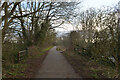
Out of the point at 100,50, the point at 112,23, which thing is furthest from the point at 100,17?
the point at 100,50

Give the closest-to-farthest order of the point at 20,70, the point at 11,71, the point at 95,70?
1. the point at 11,71
2. the point at 95,70
3. the point at 20,70

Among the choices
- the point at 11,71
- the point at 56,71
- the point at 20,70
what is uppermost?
the point at 11,71

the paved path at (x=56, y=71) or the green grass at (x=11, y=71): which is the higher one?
the green grass at (x=11, y=71)

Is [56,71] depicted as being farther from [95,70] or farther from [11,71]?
[11,71]

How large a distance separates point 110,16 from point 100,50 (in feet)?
5.23

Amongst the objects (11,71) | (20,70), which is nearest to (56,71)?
(20,70)

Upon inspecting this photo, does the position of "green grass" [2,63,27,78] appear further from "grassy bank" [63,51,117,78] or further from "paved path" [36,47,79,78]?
"grassy bank" [63,51,117,78]

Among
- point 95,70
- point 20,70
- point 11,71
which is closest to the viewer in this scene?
point 11,71

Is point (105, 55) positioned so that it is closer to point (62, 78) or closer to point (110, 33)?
point (110, 33)

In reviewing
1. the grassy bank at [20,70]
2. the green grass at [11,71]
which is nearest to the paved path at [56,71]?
the grassy bank at [20,70]

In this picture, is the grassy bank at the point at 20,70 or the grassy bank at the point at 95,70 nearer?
the grassy bank at the point at 95,70

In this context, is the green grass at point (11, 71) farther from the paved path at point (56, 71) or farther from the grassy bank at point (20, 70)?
the paved path at point (56, 71)

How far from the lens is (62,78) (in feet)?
12.3

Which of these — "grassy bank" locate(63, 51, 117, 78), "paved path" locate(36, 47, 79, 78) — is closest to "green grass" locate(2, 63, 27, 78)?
"paved path" locate(36, 47, 79, 78)
